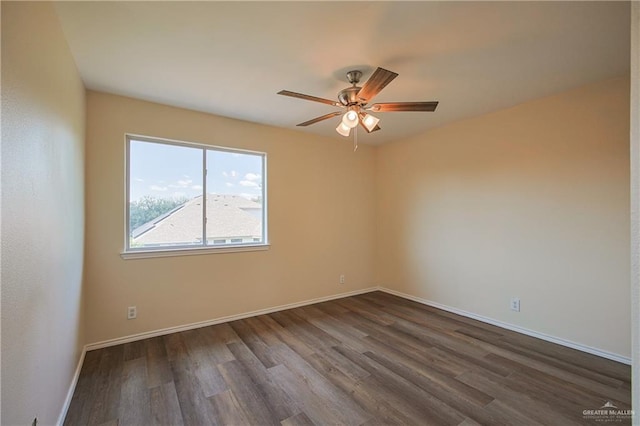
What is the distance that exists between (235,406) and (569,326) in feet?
10.4

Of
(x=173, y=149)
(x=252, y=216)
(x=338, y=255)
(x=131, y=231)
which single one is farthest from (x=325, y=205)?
(x=131, y=231)

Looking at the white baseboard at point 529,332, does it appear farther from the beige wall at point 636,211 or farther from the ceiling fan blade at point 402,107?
the ceiling fan blade at point 402,107

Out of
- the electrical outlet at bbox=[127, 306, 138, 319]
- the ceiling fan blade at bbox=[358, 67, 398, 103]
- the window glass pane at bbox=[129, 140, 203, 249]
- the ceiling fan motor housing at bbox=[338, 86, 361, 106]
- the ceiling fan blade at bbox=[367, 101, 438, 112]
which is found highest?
the ceiling fan motor housing at bbox=[338, 86, 361, 106]

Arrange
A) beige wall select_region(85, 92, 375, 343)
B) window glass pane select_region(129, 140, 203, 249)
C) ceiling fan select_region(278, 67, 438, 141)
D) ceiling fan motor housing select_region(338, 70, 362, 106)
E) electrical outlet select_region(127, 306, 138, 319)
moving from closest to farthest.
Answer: ceiling fan select_region(278, 67, 438, 141), ceiling fan motor housing select_region(338, 70, 362, 106), beige wall select_region(85, 92, 375, 343), electrical outlet select_region(127, 306, 138, 319), window glass pane select_region(129, 140, 203, 249)

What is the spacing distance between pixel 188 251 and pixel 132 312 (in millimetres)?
788

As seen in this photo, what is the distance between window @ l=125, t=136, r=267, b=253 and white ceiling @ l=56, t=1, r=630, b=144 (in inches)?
25.6

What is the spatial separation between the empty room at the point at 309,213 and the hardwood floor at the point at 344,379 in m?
0.02

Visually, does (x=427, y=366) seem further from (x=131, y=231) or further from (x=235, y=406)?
(x=131, y=231)

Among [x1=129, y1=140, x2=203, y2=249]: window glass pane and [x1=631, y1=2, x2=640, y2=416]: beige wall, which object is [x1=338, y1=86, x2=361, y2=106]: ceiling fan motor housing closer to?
[x1=631, y1=2, x2=640, y2=416]: beige wall

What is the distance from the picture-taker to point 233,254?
340cm

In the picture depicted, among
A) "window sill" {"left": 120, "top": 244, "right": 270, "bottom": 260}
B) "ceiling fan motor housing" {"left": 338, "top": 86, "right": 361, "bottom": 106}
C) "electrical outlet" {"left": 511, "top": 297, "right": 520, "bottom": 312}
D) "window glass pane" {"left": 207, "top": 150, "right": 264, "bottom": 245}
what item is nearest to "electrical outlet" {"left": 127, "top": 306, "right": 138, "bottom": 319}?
"window sill" {"left": 120, "top": 244, "right": 270, "bottom": 260}

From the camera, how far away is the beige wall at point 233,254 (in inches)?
105

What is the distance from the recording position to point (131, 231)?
2.86m

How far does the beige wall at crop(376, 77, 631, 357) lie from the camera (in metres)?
2.47
